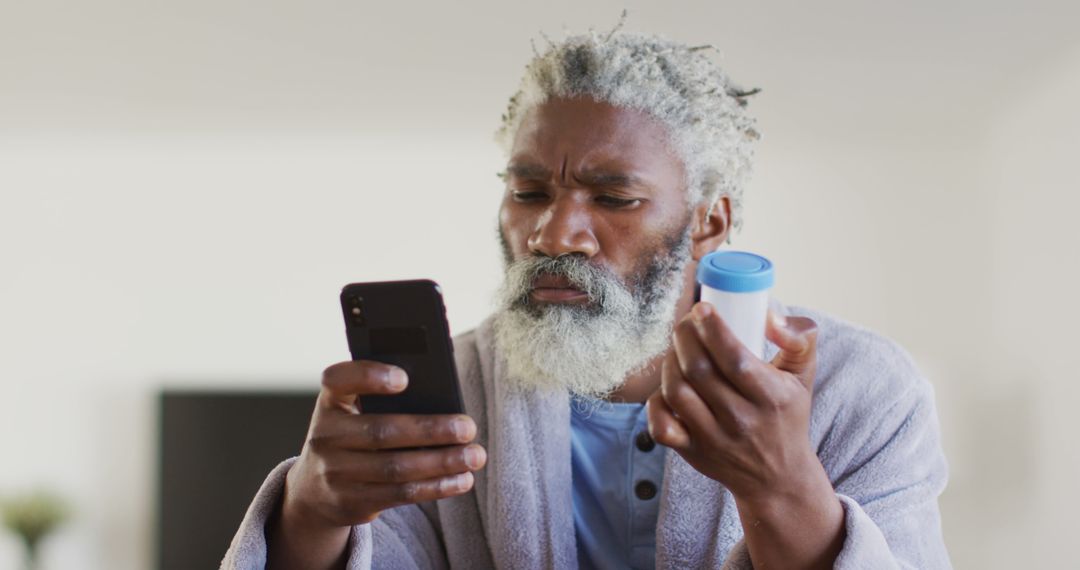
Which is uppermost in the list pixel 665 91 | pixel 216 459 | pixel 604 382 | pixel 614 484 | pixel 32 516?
pixel 665 91

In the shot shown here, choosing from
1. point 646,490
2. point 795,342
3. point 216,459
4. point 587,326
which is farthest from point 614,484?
point 216,459

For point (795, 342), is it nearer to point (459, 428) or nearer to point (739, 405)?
point (739, 405)

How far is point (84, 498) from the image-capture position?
3.21 m

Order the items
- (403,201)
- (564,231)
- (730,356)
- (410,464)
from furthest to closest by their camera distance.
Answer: (403,201) → (564,231) → (410,464) → (730,356)

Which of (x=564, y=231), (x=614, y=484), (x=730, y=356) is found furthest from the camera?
(x=614, y=484)

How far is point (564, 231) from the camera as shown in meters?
1.14

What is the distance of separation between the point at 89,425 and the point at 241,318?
66 centimetres

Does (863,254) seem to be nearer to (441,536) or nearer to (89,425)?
(441,536)

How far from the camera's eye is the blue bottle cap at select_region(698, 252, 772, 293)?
0.72 metres

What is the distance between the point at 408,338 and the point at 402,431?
108 mm

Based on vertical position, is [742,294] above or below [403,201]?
above

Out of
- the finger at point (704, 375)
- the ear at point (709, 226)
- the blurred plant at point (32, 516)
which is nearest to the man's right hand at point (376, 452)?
the finger at point (704, 375)

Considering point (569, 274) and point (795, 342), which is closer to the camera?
point (795, 342)

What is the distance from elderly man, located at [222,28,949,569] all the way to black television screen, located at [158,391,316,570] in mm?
1848
